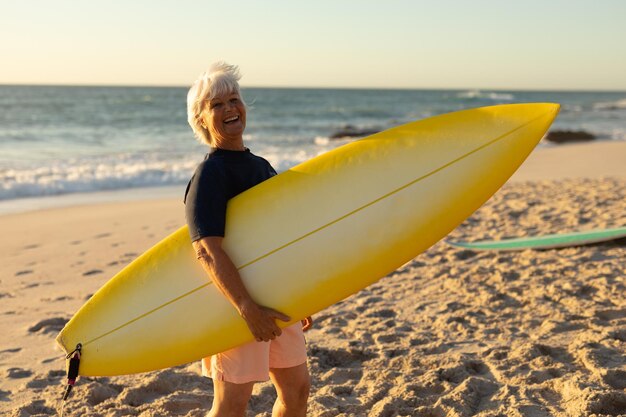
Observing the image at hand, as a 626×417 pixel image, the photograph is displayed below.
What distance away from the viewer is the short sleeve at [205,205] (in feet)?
6.19

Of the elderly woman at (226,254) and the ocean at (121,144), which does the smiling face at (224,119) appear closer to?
the elderly woman at (226,254)

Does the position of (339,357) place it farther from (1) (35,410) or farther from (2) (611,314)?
(2) (611,314)

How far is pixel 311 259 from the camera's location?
85.5 inches

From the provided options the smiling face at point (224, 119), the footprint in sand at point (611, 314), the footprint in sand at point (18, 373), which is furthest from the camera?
the footprint in sand at point (611, 314)

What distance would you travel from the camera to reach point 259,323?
76.6 inches

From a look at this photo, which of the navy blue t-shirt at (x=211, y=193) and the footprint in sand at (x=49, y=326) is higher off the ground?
the navy blue t-shirt at (x=211, y=193)

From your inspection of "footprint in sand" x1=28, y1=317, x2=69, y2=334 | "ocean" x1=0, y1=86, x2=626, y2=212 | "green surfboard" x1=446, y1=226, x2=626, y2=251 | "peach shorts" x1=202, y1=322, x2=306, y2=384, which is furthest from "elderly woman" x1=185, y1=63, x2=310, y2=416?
"green surfboard" x1=446, y1=226, x2=626, y2=251

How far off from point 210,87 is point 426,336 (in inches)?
84.2

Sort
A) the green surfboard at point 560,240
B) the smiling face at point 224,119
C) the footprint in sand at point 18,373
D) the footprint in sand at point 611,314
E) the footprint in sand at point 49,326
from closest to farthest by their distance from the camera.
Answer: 1. the smiling face at point 224,119
2. the footprint in sand at point 18,373
3. the footprint in sand at point 611,314
4. the footprint in sand at point 49,326
5. the green surfboard at point 560,240

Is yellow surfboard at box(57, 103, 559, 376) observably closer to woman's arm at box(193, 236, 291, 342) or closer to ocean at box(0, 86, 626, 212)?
woman's arm at box(193, 236, 291, 342)

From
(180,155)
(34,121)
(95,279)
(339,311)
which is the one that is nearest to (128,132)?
(34,121)

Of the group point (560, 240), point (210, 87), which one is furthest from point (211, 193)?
point (560, 240)

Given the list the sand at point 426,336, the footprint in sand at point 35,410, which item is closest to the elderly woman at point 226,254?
the sand at point 426,336

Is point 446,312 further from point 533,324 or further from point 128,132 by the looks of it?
point 128,132
